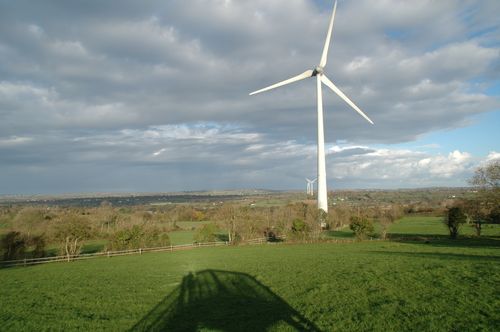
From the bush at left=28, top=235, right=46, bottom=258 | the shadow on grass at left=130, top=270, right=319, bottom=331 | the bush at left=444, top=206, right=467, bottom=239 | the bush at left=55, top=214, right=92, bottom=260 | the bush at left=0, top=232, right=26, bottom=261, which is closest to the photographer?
the shadow on grass at left=130, top=270, right=319, bottom=331

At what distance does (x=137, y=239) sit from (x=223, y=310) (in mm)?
44348

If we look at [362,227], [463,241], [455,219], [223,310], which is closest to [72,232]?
[223,310]

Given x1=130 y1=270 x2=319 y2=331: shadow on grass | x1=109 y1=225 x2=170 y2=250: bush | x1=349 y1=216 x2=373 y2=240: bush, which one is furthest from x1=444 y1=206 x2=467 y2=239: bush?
x1=109 y1=225 x2=170 y2=250: bush

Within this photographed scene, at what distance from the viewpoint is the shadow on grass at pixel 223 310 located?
525 inches

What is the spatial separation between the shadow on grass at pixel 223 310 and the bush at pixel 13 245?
36.1 m

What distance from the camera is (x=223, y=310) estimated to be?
15.5 metres

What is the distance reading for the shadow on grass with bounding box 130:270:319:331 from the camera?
13.3m

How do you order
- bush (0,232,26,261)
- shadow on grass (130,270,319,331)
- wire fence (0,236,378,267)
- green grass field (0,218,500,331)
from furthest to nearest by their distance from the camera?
bush (0,232,26,261) → wire fence (0,236,378,267) → shadow on grass (130,270,319,331) → green grass field (0,218,500,331)

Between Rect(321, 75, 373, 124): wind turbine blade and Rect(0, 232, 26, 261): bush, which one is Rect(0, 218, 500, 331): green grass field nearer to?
Rect(0, 232, 26, 261): bush

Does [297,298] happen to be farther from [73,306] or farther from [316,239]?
[316,239]

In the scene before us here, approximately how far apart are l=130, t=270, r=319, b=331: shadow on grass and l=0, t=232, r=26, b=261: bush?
1422 inches

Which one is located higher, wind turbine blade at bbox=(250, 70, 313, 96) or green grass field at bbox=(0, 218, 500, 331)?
wind turbine blade at bbox=(250, 70, 313, 96)

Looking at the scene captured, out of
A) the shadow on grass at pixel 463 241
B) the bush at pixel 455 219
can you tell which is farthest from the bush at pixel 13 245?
the bush at pixel 455 219

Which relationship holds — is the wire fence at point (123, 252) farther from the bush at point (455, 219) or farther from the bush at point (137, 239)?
the bush at point (455, 219)
